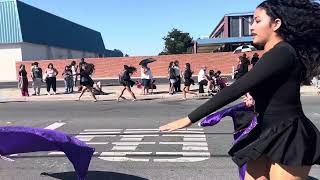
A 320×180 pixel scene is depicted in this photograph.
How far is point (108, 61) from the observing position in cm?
4247

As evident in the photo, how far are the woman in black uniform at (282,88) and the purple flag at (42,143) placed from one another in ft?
7.04

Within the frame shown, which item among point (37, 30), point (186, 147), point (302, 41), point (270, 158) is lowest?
point (186, 147)

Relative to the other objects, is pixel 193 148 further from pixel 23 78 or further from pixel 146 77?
pixel 23 78

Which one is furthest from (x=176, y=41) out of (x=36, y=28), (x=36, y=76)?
(x=36, y=76)

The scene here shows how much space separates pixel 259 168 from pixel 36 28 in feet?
183

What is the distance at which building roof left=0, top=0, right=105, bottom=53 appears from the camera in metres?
51.2

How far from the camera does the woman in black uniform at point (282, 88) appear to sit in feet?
8.95

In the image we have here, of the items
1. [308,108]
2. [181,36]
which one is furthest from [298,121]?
[181,36]

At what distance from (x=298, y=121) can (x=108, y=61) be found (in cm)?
4006

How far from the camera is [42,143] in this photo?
4.96 metres

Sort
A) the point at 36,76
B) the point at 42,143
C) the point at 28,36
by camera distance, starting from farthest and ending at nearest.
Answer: the point at 28,36 → the point at 36,76 → the point at 42,143

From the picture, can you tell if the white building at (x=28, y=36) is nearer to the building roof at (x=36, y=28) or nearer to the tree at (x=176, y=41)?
the building roof at (x=36, y=28)

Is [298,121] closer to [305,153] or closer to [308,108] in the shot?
[305,153]

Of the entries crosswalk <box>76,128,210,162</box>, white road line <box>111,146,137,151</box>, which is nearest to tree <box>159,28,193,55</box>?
crosswalk <box>76,128,210,162</box>
